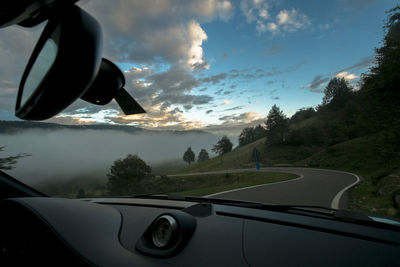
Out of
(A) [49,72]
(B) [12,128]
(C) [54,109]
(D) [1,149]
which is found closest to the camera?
(A) [49,72]

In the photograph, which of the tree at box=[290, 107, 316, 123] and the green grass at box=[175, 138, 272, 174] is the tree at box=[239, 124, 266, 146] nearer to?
the tree at box=[290, 107, 316, 123]

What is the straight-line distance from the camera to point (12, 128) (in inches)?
84.9

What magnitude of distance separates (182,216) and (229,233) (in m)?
0.38

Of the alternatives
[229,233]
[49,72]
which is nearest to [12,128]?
[49,72]

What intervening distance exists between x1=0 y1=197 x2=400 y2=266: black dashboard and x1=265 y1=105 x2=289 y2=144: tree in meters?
53.9

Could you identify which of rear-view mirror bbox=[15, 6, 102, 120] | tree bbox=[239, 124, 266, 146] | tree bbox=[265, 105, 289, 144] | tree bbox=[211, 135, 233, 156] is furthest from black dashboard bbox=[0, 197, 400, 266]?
tree bbox=[239, 124, 266, 146]

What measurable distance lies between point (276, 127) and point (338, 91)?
15321mm

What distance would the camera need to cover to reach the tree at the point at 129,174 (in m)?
5.29

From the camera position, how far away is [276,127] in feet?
174

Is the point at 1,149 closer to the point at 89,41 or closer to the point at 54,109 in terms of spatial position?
the point at 54,109

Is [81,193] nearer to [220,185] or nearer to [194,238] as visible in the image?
[194,238]

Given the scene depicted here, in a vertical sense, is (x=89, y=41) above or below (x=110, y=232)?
above

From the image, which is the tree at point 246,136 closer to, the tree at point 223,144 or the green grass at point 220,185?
the tree at point 223,144

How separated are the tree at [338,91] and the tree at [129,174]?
46.1 metres
